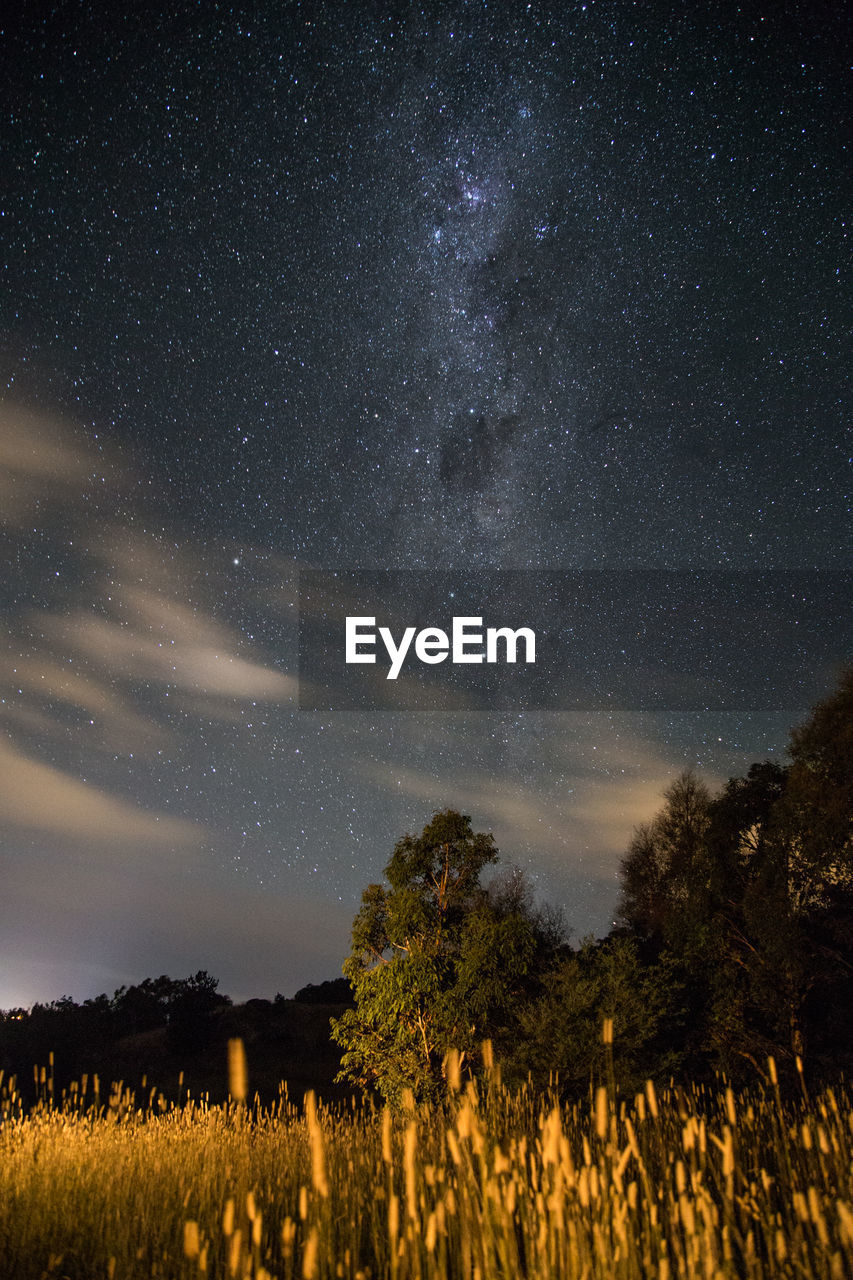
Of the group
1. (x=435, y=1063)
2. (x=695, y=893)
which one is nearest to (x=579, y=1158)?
(x=435, y=1063)

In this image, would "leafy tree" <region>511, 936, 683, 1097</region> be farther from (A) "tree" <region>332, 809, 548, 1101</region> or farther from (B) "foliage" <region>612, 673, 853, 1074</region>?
(B) "foliage" <region>612, 673, 853, 1074</region>

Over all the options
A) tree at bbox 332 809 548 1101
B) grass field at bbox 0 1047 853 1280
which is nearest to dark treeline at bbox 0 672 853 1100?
tree at bbox 332 809 548 1101

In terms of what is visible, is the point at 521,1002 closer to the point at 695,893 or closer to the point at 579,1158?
the point at 695,893

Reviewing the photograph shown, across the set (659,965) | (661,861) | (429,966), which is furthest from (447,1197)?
→ (661,861)

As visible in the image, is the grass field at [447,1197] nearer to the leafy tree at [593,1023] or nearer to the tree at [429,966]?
the leafy tree at [593,1023]

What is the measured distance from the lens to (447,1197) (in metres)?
3.62

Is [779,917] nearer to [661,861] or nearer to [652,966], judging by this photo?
[652,966]

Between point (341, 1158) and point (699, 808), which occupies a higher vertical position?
point (699, 808)

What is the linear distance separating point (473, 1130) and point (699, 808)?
34.7m

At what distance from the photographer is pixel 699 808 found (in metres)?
35.5

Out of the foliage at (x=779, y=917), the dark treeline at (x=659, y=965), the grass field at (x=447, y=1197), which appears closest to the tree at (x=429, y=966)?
the dark treeline at (x=659, y=965)

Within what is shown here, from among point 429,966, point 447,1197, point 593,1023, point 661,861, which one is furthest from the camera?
point 661,861

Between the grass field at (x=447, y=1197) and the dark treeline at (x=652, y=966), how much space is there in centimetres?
840

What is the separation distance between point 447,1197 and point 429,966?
16.6m
